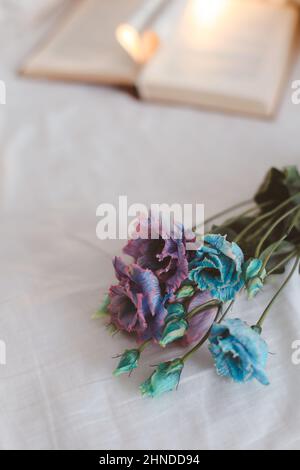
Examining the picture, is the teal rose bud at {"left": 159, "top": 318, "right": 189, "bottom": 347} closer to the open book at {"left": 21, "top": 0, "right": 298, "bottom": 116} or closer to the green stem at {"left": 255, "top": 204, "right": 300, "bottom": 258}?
the green stem at {"left": 255, "top": 204, "right": 300, "bottom": 258}

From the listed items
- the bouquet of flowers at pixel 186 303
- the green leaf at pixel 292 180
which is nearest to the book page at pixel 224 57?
the green leaf at pixel 292 180

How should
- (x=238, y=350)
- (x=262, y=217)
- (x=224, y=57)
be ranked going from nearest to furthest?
(x=238, y=350)
(x=262, y=217)
(x=224, y=57)

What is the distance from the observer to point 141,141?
2.22 ft

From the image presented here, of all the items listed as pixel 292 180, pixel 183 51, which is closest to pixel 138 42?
pixel 183 51

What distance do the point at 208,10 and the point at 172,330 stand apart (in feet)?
2.07

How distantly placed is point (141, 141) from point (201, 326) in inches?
13.8

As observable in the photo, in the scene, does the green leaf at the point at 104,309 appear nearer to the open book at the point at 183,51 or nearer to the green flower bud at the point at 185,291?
the green flower bud at the point at 185,291

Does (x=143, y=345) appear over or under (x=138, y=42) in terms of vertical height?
under

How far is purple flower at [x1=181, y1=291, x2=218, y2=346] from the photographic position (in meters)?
0.37

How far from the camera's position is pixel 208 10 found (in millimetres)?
833

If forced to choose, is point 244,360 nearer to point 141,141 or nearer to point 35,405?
point 35,405

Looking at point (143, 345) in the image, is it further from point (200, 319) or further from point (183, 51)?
point (183, 51)

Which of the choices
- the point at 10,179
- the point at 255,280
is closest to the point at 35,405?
the point at 255,280

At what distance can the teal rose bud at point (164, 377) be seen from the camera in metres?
0.35
